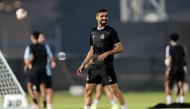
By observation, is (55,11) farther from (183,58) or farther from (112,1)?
(183,58)

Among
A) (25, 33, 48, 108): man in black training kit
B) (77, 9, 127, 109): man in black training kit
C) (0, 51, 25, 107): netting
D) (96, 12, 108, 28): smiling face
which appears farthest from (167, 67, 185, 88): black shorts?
(96, 12, 108, 28): smiling face

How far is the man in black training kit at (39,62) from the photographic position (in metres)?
22.2

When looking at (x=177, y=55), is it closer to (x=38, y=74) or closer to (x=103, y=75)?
(x=38, y=74)

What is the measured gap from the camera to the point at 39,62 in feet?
73.0

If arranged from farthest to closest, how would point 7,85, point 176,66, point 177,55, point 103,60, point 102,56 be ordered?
point 176,66 → point 177,55 → point 7,85 → point 103,60 → point 102,56

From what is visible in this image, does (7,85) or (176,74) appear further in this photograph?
(176,74)

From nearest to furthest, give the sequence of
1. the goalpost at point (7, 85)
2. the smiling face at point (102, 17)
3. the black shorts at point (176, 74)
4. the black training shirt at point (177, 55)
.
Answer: the smiling face at point (102, 17) → the goalpost at point (7, 85) → the black training shirt at point (177, 55) → the black shorts at point (176, 74)

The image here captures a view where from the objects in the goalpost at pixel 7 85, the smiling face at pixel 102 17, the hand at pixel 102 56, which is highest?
the smiling face at pixel 102 17

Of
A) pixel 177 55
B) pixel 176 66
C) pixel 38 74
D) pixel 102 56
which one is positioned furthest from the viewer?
pixel 176 66

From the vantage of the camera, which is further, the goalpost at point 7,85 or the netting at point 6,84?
the netting at point 6,84

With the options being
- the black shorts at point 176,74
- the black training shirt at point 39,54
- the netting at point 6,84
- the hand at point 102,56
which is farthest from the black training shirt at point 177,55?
the hand at point 102,56

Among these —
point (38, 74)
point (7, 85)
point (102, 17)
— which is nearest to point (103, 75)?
point (102, 17)

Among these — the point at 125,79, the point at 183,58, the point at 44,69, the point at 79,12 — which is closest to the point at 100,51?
the point at 44,69

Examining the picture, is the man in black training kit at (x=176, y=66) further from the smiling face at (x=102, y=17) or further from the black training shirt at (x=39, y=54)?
the smiling face at (x=102, y=17)
